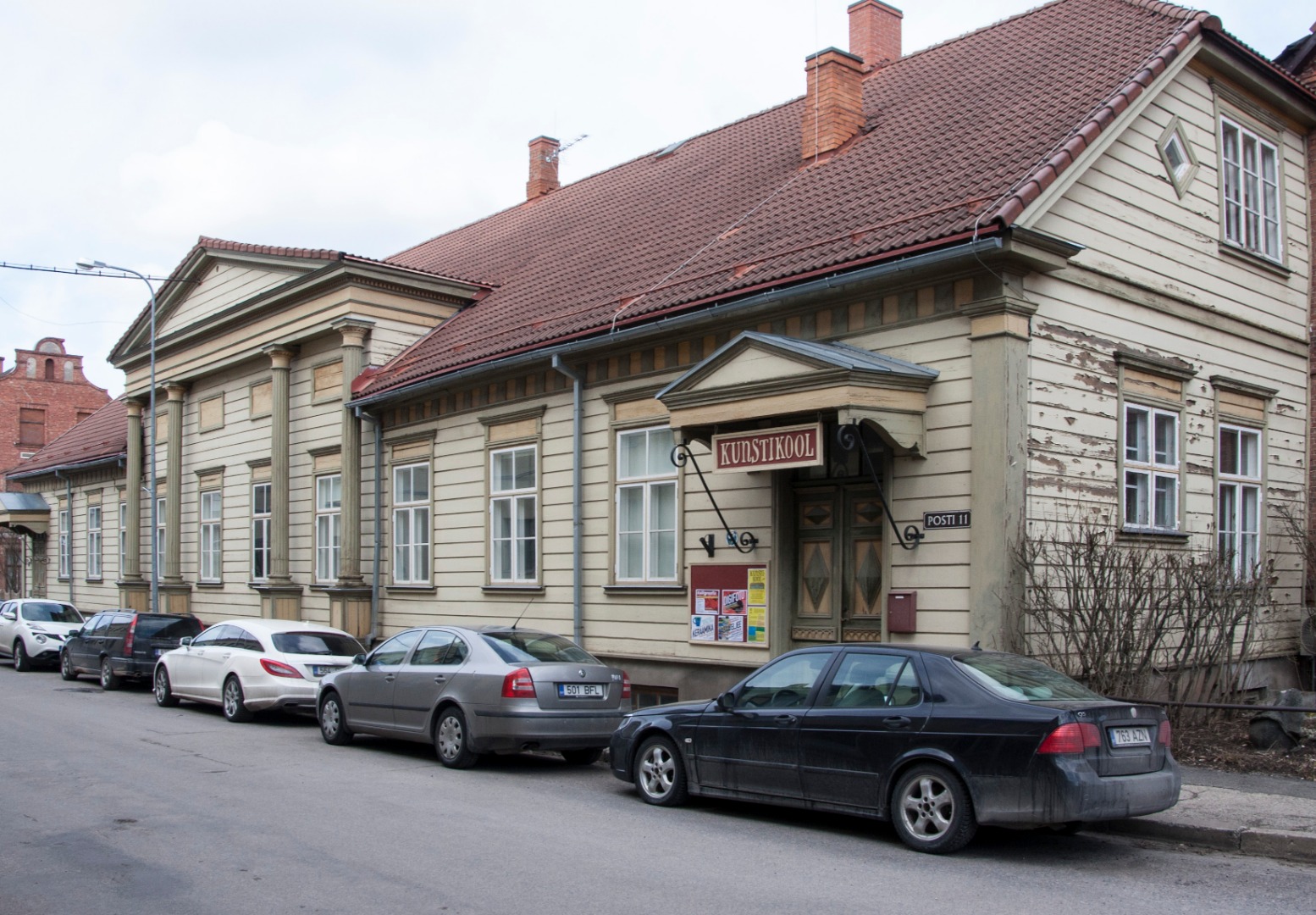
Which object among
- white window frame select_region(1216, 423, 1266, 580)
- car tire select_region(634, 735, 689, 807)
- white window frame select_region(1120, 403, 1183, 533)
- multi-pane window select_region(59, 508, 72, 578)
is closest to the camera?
car tire select_region(634, 735, 689, 807)

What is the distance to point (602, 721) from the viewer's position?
12.4m

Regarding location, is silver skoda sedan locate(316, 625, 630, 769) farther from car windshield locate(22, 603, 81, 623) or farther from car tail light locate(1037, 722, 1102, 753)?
car windshield locate(22, 603, 81, 623)

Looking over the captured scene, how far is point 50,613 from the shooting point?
2694 cm

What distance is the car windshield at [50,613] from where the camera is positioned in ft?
87.2

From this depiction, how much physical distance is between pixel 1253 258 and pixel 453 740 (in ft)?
37.5

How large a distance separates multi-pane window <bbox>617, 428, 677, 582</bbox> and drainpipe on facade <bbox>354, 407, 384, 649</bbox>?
6400 millimetres

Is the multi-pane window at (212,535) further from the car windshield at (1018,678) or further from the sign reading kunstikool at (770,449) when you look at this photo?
the car windshield at (1018,678)

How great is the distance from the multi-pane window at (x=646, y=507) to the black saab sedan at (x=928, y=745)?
579 centimetres

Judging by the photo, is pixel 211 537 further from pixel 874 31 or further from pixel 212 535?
pixel 874 31

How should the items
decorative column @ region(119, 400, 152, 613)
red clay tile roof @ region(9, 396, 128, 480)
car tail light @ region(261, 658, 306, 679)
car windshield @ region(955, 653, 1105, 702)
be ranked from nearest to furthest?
car windshield @ region(955, 653, 1105, 702) → car tail light @ region(261, 658, 306, 679) → decorative column @ region(119, 400, 152, 613) → red clay tile roof @ region(9, 396, 128, 480)

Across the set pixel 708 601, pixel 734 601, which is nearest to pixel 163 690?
pixel 708 601

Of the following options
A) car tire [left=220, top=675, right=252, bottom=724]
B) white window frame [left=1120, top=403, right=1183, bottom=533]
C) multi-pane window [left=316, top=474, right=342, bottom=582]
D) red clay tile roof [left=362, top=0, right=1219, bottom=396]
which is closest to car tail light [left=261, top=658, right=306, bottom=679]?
car tire [left=220, top=675, right=252, bottom=724]

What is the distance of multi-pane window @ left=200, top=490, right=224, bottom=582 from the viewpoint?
2736 cm

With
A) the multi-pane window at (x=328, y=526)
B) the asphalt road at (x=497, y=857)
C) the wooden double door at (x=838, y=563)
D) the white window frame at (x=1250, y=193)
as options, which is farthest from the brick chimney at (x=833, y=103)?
the multi-pane window at (x=328, y=526)
